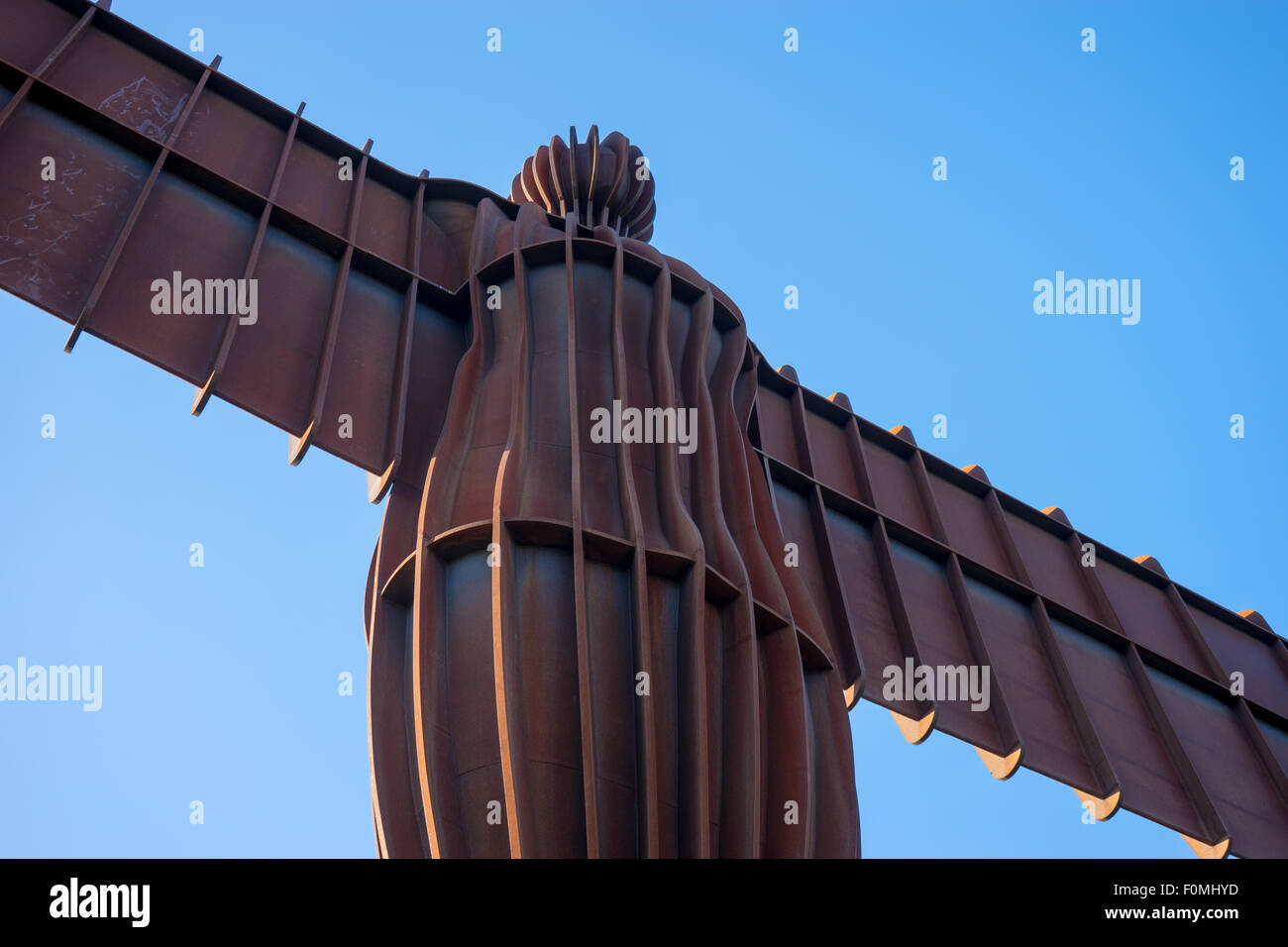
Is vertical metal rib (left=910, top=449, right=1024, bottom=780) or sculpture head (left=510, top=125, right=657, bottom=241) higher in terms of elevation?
sculpture head (left=510, top=125, right=657, bottom=241)

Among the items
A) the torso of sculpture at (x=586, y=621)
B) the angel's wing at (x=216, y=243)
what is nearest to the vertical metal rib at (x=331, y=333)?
the angel's wing at (x=216, y=243)

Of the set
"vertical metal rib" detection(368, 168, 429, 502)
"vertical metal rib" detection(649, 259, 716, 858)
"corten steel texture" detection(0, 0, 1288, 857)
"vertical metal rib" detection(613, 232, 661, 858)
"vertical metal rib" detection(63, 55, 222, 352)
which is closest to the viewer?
"vertical metal rib" detection(613, 232, 661, 858)

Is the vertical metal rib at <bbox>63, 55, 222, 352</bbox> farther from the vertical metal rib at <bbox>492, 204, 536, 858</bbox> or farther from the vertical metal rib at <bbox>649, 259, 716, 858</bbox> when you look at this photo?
the vertical metal rib at <bbox>649, 259, 716, 858</bbox>

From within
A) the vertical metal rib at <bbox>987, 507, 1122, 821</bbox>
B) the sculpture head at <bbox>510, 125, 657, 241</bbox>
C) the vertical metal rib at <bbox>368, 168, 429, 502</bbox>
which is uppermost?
the sculpture head at <bbox>510, 125, 657, 241</bbox>

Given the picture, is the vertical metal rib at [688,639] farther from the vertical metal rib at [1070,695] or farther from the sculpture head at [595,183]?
the vertical metal rib at [1070,695]

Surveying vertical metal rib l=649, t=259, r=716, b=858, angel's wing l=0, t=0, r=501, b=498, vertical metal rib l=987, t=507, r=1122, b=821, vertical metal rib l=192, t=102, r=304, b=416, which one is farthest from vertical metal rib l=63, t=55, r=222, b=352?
vertical metal rib l=987, t=507, r=1122, b=821

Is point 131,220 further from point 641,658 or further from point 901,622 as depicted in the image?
point 901,622

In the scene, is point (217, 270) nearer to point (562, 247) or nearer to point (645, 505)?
point (562, 247)

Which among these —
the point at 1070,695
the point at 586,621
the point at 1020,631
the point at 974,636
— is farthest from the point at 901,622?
the point at 586,621
